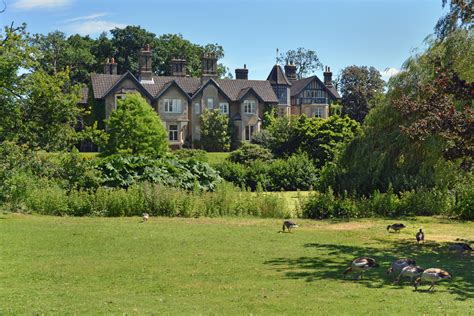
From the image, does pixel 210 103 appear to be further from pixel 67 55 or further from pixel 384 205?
pixel 384 205

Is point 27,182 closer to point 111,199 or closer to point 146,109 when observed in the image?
point 111,199

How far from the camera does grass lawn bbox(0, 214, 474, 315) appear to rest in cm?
928

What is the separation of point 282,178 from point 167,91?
93.0ft

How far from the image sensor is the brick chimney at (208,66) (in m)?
68.1

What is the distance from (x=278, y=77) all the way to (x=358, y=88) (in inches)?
464

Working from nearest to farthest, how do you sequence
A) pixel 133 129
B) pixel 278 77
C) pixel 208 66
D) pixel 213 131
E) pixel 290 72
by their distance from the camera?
1. pixel 133 129
2. pixel 213 131
3. pixel 208 66
4. pixel 278 77
5. pixel 290 72

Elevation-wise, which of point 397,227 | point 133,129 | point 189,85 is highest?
point 189,85

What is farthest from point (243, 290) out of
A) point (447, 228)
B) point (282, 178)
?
point (282, 178)

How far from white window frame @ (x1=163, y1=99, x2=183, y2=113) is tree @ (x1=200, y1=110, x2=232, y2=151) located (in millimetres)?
3000

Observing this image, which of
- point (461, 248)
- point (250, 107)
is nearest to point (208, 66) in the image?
point (250, 107)

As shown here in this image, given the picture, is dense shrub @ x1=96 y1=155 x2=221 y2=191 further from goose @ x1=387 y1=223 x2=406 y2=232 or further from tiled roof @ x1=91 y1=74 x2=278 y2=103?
tiled roof @ x1=91 y1=74 x2=278 y2=103

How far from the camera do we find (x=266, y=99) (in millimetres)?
71875

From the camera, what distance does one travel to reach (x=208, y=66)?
6894 cm

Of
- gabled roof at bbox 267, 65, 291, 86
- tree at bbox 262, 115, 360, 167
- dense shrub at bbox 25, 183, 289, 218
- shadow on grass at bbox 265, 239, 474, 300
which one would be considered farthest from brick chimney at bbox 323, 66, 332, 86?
shadow on grass at bbox 265, 239, 474, 300
